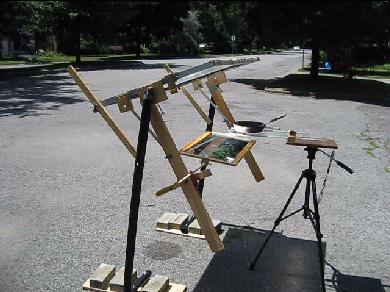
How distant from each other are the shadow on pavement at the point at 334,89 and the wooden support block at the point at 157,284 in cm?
1580

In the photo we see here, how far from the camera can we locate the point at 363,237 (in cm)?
555

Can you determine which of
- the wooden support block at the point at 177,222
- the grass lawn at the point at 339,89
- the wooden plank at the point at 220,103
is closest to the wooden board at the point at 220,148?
the wooden plank at the point at 220,103

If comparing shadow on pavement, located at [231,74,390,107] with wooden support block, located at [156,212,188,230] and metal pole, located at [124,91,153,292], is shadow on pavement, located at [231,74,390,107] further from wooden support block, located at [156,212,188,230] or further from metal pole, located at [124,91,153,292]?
metal pole, located at [124,91,153,292]

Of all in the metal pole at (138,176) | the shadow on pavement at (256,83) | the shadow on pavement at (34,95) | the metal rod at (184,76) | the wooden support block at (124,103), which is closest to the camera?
the metal rod at (184,76)

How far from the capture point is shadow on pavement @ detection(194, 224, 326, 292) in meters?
4.38

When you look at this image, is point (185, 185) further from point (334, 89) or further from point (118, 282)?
point (334, 89)

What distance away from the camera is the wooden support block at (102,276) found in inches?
164

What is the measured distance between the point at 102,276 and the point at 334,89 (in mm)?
18913

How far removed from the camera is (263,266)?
15.6ft

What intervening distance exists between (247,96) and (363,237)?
13743mm

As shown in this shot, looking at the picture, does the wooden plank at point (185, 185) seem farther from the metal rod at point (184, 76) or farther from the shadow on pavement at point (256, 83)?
the shadow on pavement at point (256, 83)

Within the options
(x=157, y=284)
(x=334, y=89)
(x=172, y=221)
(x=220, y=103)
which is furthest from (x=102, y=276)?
(x=334, y=89)

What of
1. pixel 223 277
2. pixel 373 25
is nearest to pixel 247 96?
pixel 373 25

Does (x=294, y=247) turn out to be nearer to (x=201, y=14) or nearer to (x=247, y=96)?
(x=247, y=96)
